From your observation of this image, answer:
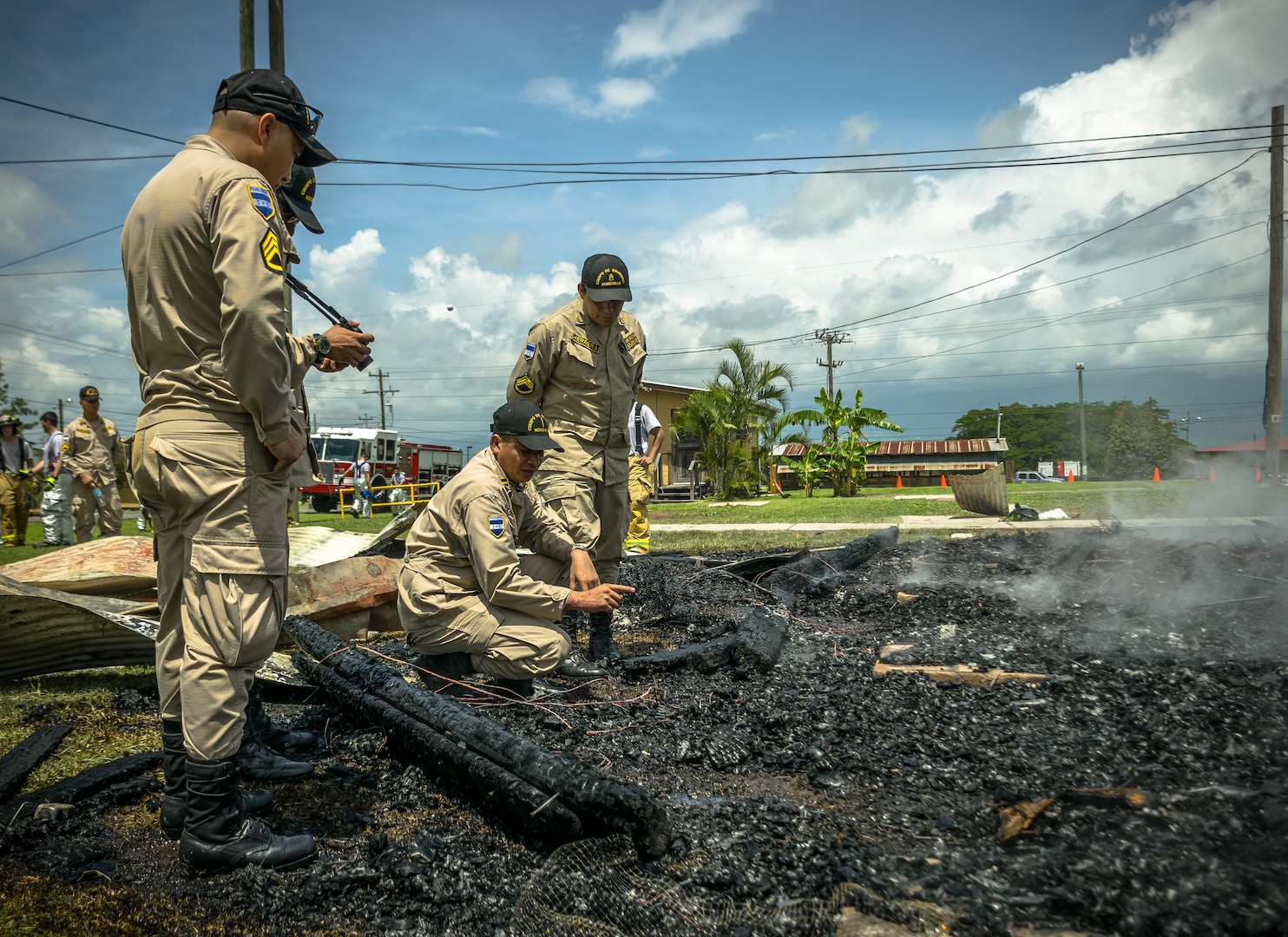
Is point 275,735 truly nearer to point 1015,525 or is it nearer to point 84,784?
point 84,784

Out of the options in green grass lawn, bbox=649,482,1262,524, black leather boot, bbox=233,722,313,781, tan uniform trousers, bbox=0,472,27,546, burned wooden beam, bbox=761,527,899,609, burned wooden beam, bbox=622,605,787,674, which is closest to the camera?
black leather boot, bbox=233,722,313,781

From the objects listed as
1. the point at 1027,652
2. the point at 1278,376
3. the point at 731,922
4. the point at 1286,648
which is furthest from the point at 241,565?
the point at 1278,376

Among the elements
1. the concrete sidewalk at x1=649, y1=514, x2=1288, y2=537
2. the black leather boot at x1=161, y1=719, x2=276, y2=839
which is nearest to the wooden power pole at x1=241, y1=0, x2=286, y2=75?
the concrete sidewalk at x1=649, y1=514, x2=1288, y2=537

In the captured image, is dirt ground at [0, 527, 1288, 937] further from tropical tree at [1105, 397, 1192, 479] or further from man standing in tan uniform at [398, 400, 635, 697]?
tropical tree at [1105, 397, 1192, 479]

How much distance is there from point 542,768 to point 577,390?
8.57ft

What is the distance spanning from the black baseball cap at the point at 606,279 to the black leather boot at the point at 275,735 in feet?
8.50

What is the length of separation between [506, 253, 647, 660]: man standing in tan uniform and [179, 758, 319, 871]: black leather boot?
230 cm

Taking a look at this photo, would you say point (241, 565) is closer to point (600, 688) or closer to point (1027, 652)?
point (600, 688)

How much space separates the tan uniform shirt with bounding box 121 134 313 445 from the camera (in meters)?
2.25

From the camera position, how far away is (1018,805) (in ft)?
7.77

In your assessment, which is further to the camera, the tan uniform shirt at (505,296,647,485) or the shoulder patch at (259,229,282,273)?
the tan uniform shirt at (505,296,647,485)

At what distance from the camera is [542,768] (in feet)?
7.82

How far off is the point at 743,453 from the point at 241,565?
25988 millimetres

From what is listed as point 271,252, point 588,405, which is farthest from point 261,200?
point 588,405
